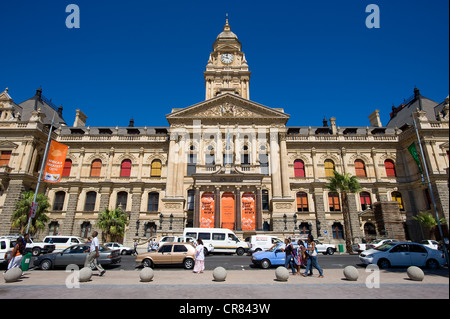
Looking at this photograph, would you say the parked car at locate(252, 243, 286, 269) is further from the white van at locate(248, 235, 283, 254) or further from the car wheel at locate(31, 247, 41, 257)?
the car wheel at locate(31, 247, 41, 257)

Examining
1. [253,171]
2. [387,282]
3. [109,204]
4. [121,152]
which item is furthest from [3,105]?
[387,282]

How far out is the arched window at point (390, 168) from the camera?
121ft

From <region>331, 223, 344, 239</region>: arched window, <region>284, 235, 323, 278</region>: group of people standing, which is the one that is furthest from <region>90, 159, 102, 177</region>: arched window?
<region>331, 223, 344, 239</region>: arched window

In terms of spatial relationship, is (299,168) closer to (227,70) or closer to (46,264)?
(227,70)

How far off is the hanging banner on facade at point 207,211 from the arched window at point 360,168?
2132 cm

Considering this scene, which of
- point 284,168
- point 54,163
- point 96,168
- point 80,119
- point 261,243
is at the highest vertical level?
point 80,119

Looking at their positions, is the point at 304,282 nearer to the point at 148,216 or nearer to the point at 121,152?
the point at 148,216

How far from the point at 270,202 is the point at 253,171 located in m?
4.57

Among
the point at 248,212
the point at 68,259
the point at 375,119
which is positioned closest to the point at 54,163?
the point at 68,259

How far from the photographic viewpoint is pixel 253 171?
33.8 metres

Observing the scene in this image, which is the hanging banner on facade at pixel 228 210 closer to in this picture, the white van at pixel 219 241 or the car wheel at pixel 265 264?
the white van at pixel 219 241

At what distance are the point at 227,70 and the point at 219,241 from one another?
3417 cm

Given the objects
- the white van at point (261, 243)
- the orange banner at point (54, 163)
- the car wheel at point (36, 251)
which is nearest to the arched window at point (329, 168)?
the white van at point (261, 243)

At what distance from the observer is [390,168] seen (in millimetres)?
37188
